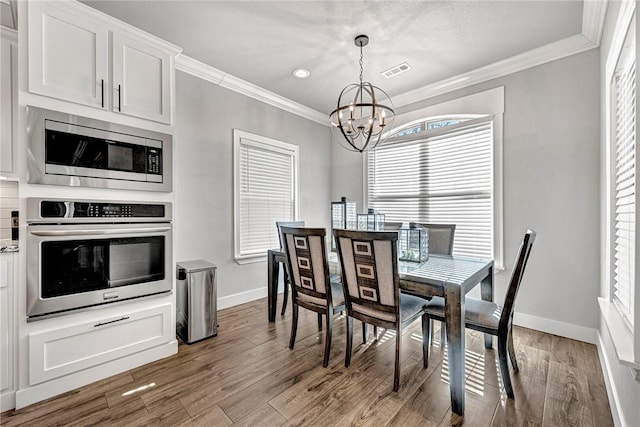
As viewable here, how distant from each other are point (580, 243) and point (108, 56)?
431cm

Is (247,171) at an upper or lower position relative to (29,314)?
upper

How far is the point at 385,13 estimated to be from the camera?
2.33 metres

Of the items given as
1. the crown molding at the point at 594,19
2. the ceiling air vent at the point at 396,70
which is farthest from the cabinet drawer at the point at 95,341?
the crown molding at the point at 594,19

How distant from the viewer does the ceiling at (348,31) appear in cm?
228

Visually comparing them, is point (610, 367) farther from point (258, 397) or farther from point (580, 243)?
point (258, 397)

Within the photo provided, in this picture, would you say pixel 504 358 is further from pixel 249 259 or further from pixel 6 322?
pixel 6 322

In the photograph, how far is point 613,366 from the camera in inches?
70.8

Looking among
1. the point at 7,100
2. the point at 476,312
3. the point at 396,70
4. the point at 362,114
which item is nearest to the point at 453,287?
the point at 476,312

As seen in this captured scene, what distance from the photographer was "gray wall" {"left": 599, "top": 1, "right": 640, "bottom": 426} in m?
1.32

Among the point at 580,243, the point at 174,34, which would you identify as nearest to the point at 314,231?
the point at 174,34

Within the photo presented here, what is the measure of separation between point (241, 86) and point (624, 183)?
12.1 ft

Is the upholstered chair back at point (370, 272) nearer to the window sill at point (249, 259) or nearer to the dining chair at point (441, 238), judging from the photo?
the dining chair at point (441, 238)

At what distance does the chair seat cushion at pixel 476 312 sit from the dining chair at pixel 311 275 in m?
0.70

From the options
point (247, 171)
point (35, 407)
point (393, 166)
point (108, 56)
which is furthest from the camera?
point (393, 166)
